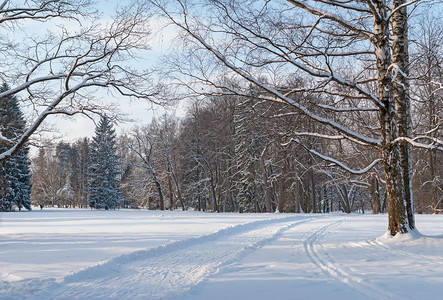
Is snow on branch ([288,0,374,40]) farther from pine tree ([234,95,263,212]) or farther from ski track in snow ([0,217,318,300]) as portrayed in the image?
pine tree ([234,95,263,212])

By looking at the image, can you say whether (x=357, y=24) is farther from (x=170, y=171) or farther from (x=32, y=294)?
(x=170, y=171)

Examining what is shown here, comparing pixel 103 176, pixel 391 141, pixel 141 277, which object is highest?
pixel 103 176

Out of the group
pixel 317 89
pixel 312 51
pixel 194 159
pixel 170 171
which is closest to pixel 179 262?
pixel 317 89

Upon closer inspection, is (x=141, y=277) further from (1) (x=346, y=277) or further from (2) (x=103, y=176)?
(2) (x=103, y=176)

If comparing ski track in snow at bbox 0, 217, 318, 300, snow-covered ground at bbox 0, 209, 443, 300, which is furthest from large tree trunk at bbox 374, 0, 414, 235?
ski track in snow at bbox 0, 217, 318, 300

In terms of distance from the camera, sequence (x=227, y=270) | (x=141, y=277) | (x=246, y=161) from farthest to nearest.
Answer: (x=246, y=161) < (x=227, y=270) < (x=141, y=277)

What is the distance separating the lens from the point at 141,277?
278 inches

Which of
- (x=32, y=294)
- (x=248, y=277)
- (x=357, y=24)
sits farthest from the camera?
(x=357, y=24)

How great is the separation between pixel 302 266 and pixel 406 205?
13.8 feet

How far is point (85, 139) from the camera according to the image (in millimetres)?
76688

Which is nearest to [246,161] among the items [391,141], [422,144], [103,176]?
[103,176]

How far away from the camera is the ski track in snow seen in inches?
228

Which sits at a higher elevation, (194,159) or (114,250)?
(194,159)

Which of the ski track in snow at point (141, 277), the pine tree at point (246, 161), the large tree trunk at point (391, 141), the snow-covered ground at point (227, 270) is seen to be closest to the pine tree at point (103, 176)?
the pine tree at point (246, 161)
